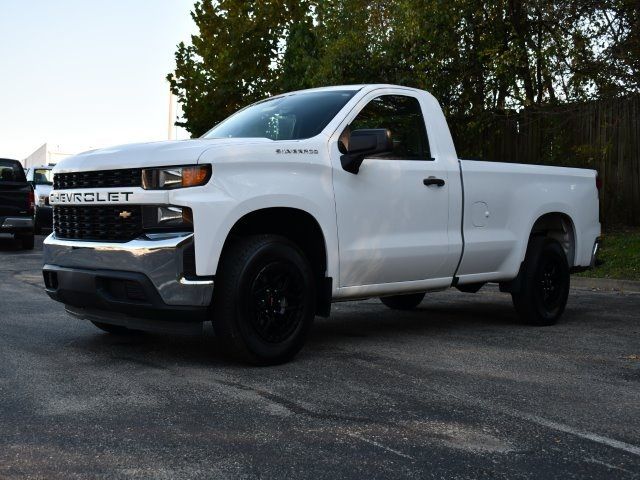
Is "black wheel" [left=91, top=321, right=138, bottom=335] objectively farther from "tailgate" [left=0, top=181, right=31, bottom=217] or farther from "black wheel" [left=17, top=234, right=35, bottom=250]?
"black wheel" [left=17, top=234, right=35, bottom=250]

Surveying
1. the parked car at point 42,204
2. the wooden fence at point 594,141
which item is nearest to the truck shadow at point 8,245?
the parked car at point 42,204

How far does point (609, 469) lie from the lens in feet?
12.9

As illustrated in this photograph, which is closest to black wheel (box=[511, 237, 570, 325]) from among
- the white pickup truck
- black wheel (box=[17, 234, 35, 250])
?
the white pickup truck

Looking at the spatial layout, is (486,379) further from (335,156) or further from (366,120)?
(366,120)

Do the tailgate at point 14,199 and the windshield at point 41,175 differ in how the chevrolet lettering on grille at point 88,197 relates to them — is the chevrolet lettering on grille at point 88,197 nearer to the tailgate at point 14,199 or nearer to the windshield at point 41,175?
the tailgate at point 14,199

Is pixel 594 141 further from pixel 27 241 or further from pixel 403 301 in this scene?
pixel 27 241

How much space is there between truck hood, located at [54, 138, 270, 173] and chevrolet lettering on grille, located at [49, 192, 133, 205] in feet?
0.56

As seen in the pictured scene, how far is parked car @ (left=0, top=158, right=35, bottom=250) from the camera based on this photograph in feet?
59.5

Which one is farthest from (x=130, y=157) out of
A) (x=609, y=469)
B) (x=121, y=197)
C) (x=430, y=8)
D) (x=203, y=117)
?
(x=203, y=117)

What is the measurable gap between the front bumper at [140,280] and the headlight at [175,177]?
0.33 metres

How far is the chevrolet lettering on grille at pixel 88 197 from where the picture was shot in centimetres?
590

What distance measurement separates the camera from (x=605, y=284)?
12.4 m

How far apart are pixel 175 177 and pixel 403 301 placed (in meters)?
4.44

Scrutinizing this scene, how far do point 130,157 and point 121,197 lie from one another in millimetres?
272
